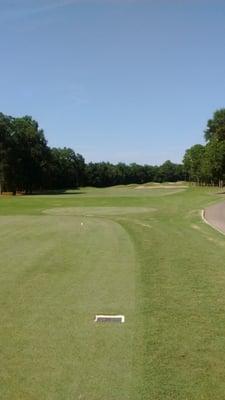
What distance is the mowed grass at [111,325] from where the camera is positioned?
6.43 m

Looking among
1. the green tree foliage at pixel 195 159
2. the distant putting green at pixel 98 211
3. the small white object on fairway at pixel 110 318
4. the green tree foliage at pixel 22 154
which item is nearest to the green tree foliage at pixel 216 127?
the green tree foliage at pixel 195 159

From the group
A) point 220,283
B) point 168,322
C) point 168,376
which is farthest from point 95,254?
point 168,376

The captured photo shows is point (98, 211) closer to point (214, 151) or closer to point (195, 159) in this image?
point (214, 151)

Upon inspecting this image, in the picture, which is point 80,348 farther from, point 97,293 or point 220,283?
point 220,283

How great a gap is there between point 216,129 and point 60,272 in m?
107

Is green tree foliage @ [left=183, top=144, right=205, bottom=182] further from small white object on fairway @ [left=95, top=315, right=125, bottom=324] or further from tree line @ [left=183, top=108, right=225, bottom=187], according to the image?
small white object on fairway @ [left=95, top=315, right=125, bottom=324]

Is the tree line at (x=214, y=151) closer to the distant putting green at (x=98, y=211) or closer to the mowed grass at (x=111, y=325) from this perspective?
the distant putting green at (x=98, y=211)

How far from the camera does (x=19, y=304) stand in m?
10.3

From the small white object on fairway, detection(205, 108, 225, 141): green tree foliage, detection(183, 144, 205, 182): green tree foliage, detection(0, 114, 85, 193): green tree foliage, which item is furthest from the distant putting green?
detection(183, 144, 205, 182): green tree foliage

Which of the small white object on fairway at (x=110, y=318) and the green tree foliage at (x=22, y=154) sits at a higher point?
the green tree foliage at (x=22, y=154)

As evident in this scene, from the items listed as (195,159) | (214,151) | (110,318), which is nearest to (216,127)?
(214,151)

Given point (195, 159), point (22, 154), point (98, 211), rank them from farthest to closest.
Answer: point (195, 159), point (22, 154), point (98, 211)

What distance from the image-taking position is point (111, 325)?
886 cm

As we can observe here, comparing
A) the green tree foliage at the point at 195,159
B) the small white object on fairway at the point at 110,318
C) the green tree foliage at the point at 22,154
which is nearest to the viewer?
the small white object on fairway at the point at 110,318
